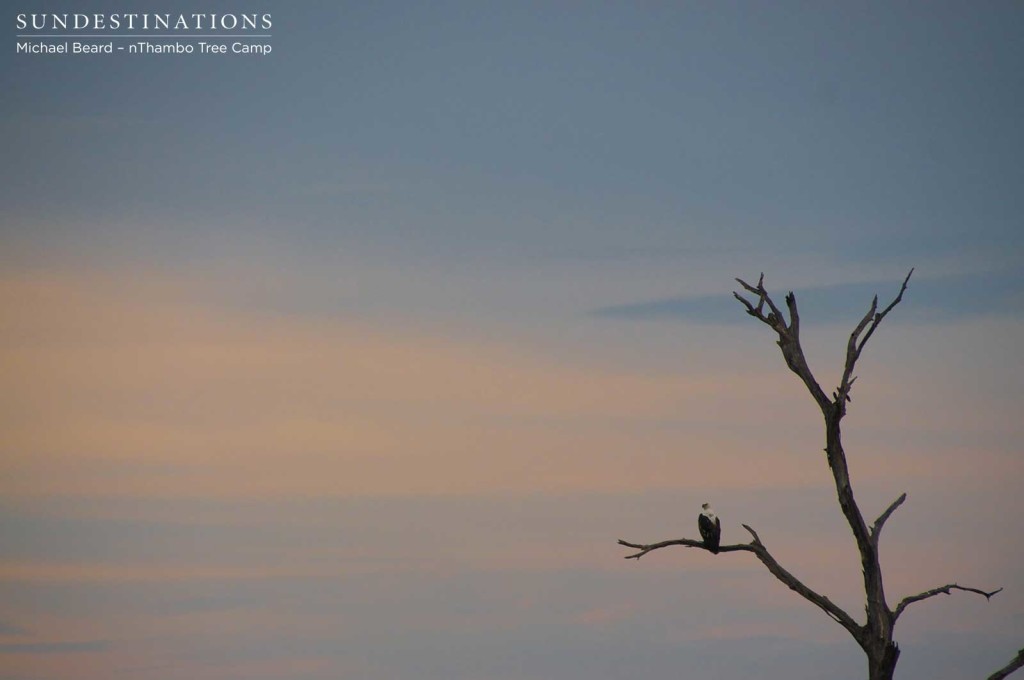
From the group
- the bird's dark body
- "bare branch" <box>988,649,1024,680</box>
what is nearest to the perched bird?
the bird's dark body

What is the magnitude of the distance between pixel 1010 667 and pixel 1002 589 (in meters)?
1.27

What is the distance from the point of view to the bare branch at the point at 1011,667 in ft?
70.9

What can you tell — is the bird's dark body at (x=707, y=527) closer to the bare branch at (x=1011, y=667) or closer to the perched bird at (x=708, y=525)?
the perched bird at (x=708, y=525)

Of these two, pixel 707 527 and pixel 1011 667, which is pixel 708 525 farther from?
pixel 1011 667

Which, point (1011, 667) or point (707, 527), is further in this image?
point (707, 527)

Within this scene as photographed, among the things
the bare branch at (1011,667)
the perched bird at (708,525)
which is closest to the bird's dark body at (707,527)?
the perched bird at (708,525)

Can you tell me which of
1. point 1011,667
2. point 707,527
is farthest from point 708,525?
point 1011,667

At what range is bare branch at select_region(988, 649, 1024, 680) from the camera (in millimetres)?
21609

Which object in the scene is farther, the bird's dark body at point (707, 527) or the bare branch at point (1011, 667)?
the bird's dark body at point (707, 527)

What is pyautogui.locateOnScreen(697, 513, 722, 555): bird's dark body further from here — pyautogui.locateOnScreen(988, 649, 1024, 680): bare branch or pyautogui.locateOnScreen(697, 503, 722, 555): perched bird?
pyautogui.locateOnScreen(988, 649, 1024, 680): bare branch

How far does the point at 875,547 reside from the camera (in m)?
21.6

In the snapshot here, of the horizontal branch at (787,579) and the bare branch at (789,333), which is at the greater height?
the bare branch at (789,333)

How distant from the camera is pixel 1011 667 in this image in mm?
21766

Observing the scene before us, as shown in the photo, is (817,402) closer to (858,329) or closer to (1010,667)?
(858,329)
